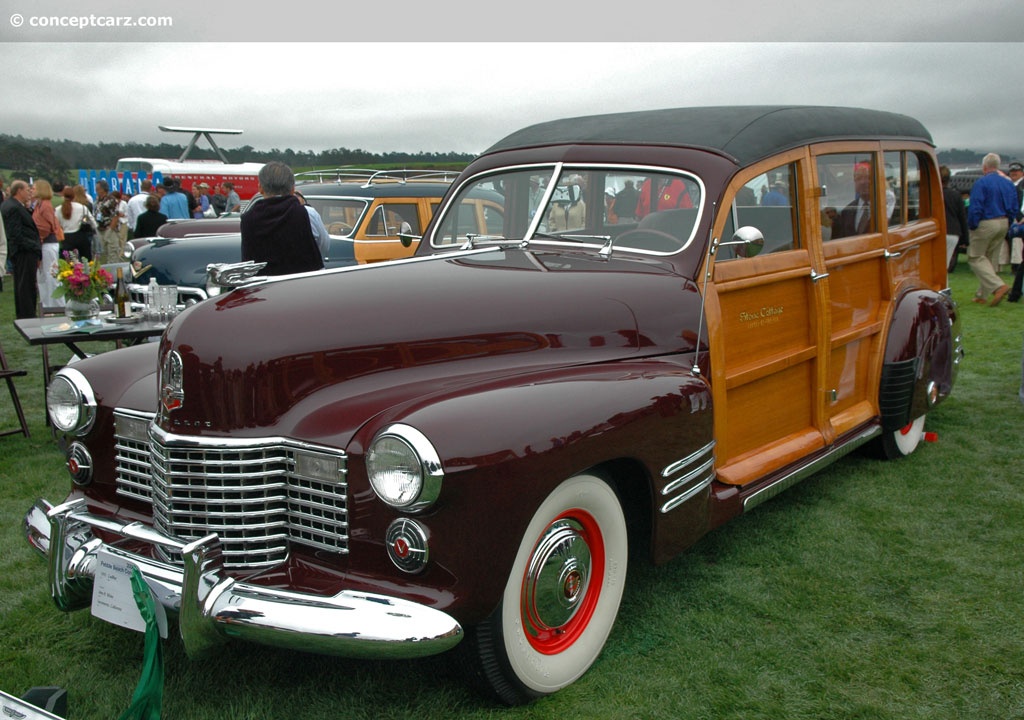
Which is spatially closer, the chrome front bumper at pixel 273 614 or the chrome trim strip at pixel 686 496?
the chrome front bumper at pixel 273 614

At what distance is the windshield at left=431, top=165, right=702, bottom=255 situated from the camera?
3.38 m

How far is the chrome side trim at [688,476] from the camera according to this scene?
9.17 ft

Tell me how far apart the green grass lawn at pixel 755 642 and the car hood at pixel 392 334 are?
74cm

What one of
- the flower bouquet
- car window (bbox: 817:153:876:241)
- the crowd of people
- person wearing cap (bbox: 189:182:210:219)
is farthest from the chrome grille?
person wearing cap (bbox: 189:182:210:219)

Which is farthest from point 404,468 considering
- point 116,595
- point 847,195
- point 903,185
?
point 903,185

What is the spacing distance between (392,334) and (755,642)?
1614 mm

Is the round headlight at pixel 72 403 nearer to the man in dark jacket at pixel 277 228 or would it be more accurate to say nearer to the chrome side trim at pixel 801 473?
the man in dark jacket at pixel 277 228

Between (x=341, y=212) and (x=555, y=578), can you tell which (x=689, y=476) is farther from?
(x=341, y=212)

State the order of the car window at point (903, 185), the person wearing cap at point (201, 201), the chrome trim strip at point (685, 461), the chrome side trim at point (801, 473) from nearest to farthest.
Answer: the chrome trim strip at point (685, 461)
the chrome side trim at point (801, 473)
the car window at point (903, 185)
the person wearing cap at point (201, 201)

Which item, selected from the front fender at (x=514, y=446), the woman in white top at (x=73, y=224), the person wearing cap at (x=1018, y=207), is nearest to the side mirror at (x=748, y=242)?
the front fender at (x=514, y=446)

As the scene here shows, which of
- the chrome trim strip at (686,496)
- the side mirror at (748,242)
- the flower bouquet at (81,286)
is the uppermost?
the side mirror at (748,242)

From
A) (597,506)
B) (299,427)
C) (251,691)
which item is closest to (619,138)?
(597,506)

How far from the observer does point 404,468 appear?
2.15 m

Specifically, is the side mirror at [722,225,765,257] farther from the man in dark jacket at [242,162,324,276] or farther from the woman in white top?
the woman in white top
